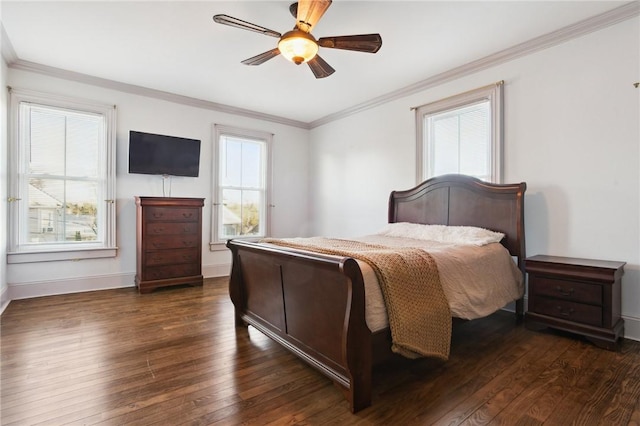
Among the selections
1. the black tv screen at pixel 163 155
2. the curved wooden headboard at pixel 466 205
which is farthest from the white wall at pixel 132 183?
the curved wooden headboard at pixel 466 205

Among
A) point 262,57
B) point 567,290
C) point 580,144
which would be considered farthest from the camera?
point 580,144

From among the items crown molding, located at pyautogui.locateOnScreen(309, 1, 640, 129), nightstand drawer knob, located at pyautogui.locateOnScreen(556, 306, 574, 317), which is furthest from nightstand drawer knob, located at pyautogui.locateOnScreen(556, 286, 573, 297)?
crown molding, located at pyautogui.locateOnScreen(309, 1, 640, 129)

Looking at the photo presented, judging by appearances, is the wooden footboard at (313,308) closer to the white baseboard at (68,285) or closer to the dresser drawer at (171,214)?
the dresser drawer at (171,214)

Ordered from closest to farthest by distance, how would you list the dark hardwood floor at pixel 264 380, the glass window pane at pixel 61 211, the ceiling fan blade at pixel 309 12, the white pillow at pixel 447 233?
the dark hardwood floor at pixel 264 380, the ceiling fan blade at pixel 309 12, the white pillow at pixel 447 233, the glass window pane at pixel 61 211

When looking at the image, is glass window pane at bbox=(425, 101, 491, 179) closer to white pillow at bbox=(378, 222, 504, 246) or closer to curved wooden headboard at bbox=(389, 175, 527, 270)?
curved wooden headboard at bbox=(389, 175, 527, 270)

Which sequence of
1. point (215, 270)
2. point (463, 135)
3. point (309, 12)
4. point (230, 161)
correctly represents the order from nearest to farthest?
1. point (309, 12)
2. point (463, 135)
3. point (215, 270)
4. point (230, 161)

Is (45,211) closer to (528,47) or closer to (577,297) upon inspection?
(577,297)

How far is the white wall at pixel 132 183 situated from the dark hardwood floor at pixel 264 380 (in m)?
1.04

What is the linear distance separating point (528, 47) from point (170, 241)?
4691mm

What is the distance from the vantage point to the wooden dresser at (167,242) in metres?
4.09

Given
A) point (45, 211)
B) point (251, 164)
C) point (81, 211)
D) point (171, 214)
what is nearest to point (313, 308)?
point (171, 214)

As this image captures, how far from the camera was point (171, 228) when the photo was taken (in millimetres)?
4285

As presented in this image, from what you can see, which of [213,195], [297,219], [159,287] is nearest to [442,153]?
[297,219]

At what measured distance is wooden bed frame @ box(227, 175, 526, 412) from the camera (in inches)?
65.7
